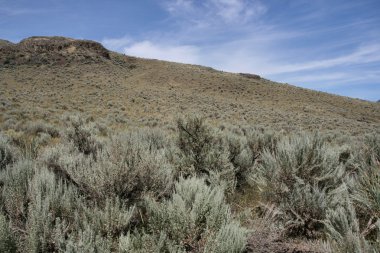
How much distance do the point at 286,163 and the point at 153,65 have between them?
60.2m

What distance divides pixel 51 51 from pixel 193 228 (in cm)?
5603

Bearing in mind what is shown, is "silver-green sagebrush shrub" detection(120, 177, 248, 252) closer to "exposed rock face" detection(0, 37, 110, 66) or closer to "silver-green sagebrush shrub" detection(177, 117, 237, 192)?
"silver-green sagebrush shrub" detection(177, 117, 237, 192)

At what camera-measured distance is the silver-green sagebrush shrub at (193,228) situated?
9.43ft

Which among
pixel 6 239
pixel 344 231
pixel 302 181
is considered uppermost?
pixel 302 181

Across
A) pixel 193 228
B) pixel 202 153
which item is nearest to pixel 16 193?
pixel 193 228

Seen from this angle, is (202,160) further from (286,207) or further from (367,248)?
(367,248)

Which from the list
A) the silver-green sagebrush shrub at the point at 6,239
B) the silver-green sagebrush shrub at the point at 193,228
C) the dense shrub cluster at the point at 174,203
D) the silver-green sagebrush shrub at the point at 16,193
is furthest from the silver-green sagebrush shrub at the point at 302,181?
the silver-green sagebrush shrub at the point at 16,193

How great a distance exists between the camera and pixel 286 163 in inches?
202

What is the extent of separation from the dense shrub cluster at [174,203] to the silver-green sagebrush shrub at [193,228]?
0.04 feet

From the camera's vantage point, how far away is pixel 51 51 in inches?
2069

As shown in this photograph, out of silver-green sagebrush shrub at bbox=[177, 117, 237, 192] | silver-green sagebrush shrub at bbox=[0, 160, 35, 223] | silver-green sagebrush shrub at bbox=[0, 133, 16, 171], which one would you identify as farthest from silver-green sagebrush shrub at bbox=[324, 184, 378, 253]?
silver-green sagebrush shrub at bbox=[0, 133, 16, 171]

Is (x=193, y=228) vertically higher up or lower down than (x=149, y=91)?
lower down

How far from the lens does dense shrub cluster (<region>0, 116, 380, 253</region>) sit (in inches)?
118

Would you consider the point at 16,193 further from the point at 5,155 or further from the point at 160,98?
the point at 160,98
